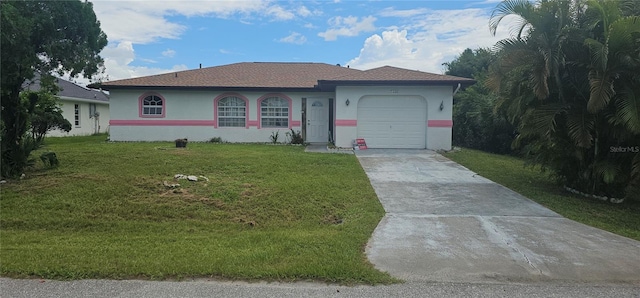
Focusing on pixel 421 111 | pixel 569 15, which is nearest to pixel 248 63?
pixel 421 111

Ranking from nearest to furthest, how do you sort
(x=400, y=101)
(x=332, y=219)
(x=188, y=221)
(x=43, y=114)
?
(x=188, y=221) → (x=332, y=219) → (x=43, y=114) → (x=400, y=101)

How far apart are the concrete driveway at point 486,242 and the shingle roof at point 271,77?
800 centimetres

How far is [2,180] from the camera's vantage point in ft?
28.0

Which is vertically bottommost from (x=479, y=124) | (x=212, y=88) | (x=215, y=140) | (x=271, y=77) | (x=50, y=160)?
(x=50, y=160)

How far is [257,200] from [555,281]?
16.1 ft

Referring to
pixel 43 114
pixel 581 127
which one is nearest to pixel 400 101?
pixel 581 127

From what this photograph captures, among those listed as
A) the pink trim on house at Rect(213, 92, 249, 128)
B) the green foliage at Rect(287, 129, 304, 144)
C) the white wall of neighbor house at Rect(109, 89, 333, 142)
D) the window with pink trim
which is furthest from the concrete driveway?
the window with pink trim

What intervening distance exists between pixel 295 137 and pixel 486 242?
13.6m

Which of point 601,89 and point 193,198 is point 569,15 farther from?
point 193,198

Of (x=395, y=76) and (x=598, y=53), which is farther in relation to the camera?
(x=395, y=76)

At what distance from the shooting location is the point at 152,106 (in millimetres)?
19219

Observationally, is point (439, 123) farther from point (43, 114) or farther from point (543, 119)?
point (43, 114)

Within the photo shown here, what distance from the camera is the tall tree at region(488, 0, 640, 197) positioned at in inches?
310

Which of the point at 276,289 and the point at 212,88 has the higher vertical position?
the point at 212,88
